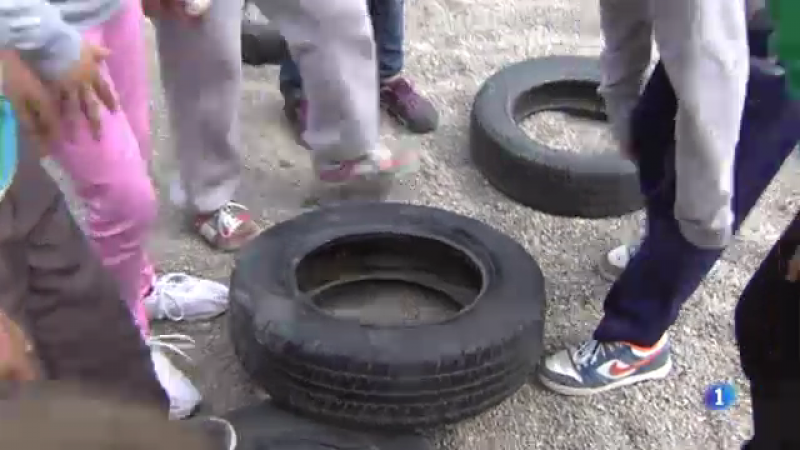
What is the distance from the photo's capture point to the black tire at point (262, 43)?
115 inches

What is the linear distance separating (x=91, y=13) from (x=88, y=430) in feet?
3.82

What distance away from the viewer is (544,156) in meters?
2.50

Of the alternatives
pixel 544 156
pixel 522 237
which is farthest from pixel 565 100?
pixel 522 237

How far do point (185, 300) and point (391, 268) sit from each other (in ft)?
1.26

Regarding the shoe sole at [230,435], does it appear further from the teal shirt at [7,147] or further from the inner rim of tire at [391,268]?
the inner rim of tire at [391,268]

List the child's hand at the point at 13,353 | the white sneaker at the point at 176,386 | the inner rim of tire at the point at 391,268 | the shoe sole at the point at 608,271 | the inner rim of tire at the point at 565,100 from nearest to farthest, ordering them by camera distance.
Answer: the child's hand at the point at 13,353 < the white sneaker at the point at 176,386 < the inner rim of tire at the point at 391,268 < the shoe sole at the point at 608,271 < the inner rim of tire at the point at 565,100

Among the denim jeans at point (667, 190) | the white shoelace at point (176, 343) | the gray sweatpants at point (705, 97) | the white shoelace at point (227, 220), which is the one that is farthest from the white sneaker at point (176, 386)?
the gray sweatpants at point (705, 97)

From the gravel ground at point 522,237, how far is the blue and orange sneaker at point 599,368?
0.8 inches

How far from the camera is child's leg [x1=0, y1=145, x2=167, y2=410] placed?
143 cm

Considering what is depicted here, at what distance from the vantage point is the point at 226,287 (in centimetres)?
225

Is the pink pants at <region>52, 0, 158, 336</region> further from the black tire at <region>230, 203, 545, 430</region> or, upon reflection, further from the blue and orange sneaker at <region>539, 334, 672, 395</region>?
the blue and orange sneaker at <region>539, 334, 672, 395</region>

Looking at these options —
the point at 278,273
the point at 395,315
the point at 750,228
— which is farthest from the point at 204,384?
the point at 750,228

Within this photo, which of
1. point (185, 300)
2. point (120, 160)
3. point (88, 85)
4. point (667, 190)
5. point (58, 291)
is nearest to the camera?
point (58, 291)

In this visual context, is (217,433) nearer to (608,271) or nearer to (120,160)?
(120,160)
